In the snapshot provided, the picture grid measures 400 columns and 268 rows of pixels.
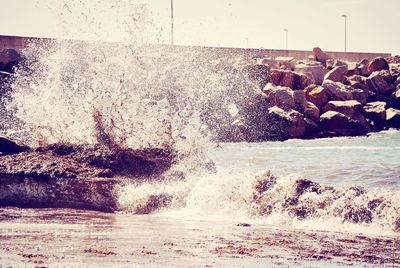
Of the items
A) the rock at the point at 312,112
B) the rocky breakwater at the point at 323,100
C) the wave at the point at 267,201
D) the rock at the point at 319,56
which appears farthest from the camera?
the rock at the point at 319,56

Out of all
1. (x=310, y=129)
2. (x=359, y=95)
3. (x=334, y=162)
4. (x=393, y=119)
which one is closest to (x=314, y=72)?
(x=359, y=95)

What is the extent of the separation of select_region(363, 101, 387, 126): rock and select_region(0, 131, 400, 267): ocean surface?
2401 centimetres

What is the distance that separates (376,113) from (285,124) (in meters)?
6.82

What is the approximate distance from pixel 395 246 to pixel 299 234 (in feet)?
4.03

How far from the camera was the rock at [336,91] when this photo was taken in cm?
3538

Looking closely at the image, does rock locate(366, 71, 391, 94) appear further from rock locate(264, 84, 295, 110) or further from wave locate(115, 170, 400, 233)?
wave locate(115, 170, 400, 233)

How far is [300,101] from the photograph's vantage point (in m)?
33.1

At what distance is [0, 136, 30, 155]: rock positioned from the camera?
450 inches

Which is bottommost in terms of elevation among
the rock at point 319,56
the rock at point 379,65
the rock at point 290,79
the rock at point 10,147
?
the rock at point 10,147

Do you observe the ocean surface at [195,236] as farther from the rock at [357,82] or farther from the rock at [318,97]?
the rock at [357,82]

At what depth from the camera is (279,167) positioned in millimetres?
18250

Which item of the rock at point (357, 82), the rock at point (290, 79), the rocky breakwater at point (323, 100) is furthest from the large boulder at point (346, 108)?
the rock at point (357, 82)

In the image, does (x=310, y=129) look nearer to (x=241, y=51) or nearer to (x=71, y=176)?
(x=241, y=51)

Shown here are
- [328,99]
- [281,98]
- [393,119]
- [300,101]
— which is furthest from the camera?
[393,119]
